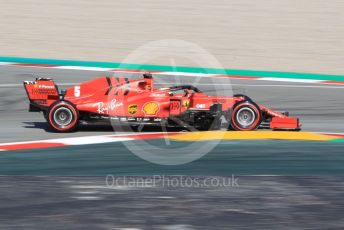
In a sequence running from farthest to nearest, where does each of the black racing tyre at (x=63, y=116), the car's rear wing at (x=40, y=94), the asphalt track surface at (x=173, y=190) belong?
the car's rear wing at (x=40, y=94) → the black racing tyre at (x=63, y=116) → the asphalt track surface at (x=173, y=190)

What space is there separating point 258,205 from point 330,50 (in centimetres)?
1606

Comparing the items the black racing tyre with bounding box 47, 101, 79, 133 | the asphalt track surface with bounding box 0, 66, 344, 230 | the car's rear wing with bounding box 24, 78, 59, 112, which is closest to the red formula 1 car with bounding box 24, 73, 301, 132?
the black racing tyre with bounding box 47, 101, 79, 133

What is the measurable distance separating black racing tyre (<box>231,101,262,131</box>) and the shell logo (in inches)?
50.3

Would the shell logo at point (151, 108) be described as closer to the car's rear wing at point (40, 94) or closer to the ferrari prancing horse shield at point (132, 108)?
the ferrari prancing horse shield at point (132, 108)

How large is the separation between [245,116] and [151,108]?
62.3 inches

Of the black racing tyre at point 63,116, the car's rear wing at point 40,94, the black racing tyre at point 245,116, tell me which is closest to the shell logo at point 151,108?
the black racing tyre at point 63,116

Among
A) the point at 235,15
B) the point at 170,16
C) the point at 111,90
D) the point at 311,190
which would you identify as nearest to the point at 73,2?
the point at 170,16

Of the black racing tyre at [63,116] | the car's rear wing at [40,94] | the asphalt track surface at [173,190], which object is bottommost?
the asphalt track surface at [173,190]

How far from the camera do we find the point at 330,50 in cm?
2325

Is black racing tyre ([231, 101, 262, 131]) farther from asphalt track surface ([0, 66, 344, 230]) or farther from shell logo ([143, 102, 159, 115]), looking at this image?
shell logo ([143, 102, 159, 115])

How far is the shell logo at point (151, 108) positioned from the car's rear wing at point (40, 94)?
5.12 feet

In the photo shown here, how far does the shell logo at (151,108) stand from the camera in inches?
535

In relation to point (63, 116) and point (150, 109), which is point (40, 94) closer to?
point (63, 116)

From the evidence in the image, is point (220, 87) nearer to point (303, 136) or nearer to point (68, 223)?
point (303, 136)
